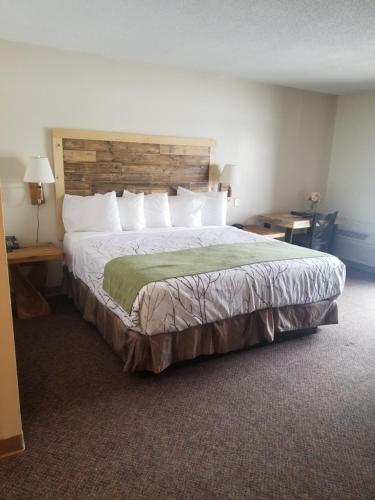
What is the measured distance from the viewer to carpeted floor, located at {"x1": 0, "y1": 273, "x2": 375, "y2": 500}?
1590 mm

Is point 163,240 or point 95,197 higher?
point 95,197

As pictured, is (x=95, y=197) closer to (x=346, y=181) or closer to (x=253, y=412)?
(x=253, y=412)

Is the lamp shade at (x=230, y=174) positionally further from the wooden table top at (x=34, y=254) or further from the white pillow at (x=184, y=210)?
the wooden table top at (x=34, y=254)

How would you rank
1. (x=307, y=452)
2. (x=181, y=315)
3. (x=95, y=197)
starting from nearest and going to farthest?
(x=307, y=452)
(x=181, y=315)
(x=95, y=197)

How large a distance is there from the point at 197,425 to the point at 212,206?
2702mm

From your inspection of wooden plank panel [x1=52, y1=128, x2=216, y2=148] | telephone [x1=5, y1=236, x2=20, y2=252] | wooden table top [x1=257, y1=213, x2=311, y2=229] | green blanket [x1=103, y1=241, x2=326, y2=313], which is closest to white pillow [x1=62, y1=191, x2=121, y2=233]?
telephone [x1=5, y1=236, x2=20, y2=252]

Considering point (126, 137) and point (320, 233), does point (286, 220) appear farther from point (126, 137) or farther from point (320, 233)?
point (126, 137)

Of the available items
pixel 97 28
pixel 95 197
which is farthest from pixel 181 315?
pixel 97 28

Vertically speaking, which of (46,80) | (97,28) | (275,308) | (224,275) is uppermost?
(97,28)

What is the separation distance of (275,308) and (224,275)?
569mm

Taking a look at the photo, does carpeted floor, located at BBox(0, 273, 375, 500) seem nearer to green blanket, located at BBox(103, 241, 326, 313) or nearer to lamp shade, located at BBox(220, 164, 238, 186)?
green blanket, located at BBox(103, 241, 326, 313)

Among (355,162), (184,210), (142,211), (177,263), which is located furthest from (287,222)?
(177,263)

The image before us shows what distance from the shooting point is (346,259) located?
5215mm

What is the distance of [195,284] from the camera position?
7.61 ft
